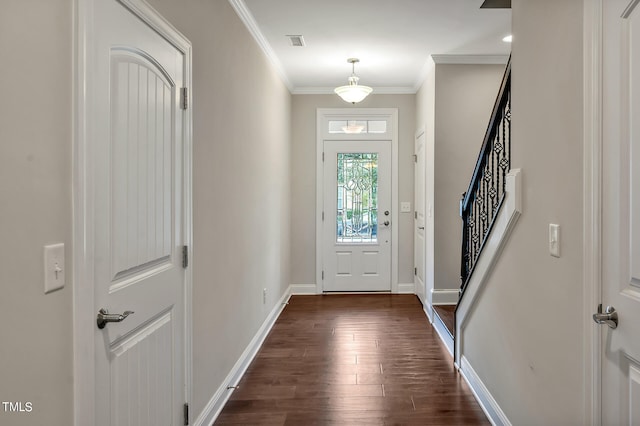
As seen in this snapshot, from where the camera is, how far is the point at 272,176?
14.1 ft

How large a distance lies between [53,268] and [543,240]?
174cm

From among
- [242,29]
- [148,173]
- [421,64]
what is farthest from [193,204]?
[421,64]

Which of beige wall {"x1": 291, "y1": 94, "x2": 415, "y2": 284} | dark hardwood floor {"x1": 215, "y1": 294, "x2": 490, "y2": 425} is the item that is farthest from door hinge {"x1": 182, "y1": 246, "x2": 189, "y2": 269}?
beige wall {"x1": 291, "y1": 94, "x2": 415, "y2": 284}

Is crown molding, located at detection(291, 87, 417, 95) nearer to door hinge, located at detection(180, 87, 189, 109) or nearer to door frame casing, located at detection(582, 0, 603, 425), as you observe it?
door hinge, located at detection(180, 87, 189, 109)

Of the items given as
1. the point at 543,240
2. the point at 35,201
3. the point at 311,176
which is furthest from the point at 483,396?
the point at 311,176

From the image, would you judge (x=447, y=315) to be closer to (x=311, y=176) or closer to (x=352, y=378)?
(x=352, y=378)

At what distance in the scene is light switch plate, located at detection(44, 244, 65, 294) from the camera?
1.04 m

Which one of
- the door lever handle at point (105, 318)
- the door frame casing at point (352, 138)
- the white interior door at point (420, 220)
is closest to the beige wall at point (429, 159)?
the white interior door at point (420, 220)

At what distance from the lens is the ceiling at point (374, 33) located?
3031 mm

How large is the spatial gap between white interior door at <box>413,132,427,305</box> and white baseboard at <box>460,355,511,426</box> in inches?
71.1

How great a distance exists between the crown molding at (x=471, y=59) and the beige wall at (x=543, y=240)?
2.21 metres

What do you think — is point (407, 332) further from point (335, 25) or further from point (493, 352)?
point (335, 25)

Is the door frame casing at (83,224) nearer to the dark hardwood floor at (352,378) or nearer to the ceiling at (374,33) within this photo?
the dark hardwood floor at (352,378)

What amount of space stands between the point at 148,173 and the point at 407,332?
3.03m
